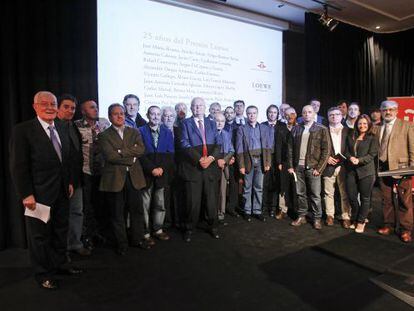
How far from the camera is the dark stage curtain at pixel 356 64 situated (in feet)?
19.4

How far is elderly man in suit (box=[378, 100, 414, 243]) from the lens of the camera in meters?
3.16

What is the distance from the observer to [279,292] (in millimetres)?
2143

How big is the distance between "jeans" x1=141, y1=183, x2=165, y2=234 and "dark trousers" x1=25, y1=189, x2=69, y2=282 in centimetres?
84

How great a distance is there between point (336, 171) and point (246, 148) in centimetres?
107

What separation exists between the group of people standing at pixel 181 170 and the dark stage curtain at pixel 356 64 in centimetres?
201

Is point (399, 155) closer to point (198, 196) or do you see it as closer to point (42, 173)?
point (198, 196)

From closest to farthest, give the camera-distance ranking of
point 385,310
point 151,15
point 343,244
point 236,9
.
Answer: point 385,310
point 343,244
point 151,15
point 236,9

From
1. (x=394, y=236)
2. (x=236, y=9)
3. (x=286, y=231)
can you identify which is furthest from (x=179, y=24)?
(x=394, y=236)

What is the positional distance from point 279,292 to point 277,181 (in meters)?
2.07

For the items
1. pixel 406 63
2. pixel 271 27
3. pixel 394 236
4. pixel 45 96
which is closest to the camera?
pixel 45 96

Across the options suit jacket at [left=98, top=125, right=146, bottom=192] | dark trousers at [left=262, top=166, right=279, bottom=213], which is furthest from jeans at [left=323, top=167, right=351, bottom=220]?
suit jacket at [left=98, top=125, right=146, bottom=192]

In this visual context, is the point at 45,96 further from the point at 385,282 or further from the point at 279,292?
the point at 385,282

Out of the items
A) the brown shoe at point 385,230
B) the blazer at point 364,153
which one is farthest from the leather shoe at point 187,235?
the brown shoe at point 385,230

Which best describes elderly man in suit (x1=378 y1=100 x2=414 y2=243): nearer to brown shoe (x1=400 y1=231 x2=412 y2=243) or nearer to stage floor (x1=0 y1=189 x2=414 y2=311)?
brown shoe (x1=400 y1=231 x2=412 y2=243)
